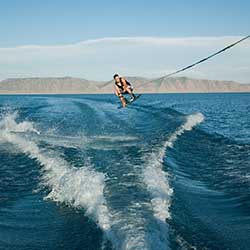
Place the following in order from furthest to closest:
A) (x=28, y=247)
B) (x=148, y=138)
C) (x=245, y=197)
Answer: (x=148, y=138) → (x=245, y=197) → (x=28, y=247)

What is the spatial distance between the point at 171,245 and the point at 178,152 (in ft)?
37.0

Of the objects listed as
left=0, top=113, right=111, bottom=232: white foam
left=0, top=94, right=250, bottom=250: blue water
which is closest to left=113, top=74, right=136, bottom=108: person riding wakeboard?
left=0, top=94, right=250, bottom=250: blue water

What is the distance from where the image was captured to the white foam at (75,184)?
10.2m

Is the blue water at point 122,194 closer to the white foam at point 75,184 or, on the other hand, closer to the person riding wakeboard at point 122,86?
the white foam at point 75,184

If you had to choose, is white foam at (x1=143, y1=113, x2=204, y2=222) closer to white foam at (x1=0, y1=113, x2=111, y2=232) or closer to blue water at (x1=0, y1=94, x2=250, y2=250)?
blue water at (x1=0, y1=94, x2=250, y2=250)

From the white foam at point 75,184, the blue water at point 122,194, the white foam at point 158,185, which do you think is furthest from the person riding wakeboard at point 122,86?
the white foam at point 75,184

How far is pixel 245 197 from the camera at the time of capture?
12.5 meters

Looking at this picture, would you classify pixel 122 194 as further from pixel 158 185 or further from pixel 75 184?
pixel 75 184

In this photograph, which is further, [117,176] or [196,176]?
[196,176]

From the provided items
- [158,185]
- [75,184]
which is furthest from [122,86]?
[75,184]

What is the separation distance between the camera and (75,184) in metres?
12.3

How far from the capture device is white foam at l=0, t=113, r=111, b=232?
10195mm

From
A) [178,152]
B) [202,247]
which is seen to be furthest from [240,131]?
[202,247]

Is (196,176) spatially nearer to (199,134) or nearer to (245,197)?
(245,197)
